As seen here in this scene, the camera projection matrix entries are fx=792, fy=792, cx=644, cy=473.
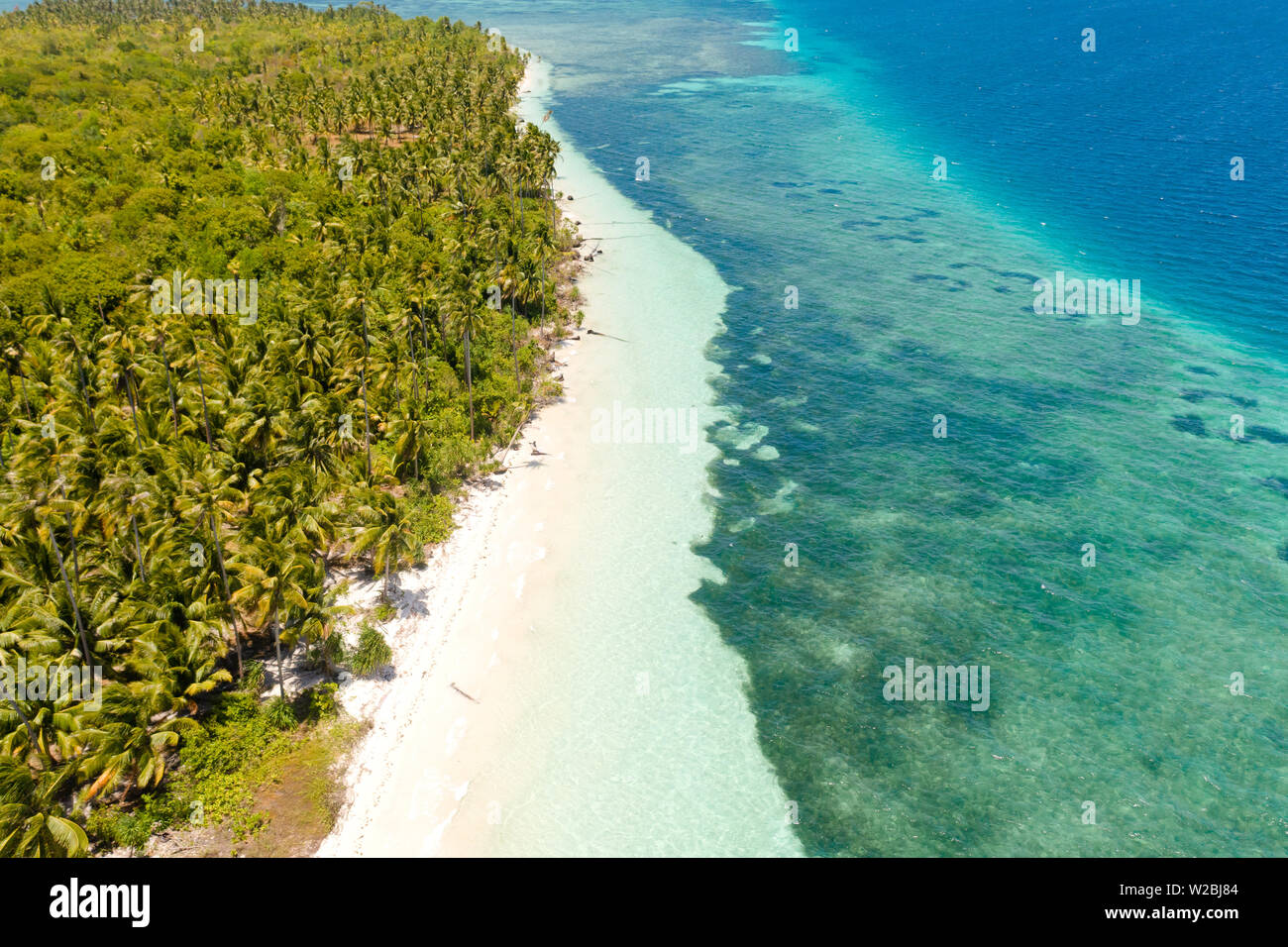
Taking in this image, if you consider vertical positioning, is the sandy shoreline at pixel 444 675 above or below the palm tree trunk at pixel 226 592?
below

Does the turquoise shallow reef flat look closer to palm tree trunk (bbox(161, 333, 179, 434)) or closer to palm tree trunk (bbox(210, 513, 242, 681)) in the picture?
palm tree trunk (bbox(210, 513, 242, 681))

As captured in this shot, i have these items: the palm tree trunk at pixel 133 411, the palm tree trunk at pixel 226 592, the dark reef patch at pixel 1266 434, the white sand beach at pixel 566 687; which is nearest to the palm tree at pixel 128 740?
the palm tree trunk at pixel 226 592

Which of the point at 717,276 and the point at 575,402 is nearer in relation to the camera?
the point at 575,402

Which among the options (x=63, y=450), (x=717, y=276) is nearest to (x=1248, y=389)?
(x=717, y=276)

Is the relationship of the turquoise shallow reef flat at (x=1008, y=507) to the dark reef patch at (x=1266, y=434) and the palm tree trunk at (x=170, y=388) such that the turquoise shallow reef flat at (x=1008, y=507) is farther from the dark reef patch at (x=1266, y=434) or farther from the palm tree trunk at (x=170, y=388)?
the palm tree trunk at (x=170, y=388)

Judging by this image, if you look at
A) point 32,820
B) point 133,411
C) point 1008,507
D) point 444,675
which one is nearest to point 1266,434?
point 1008,507

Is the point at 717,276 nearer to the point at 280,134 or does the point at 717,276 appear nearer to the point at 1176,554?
the point at 1176,554
